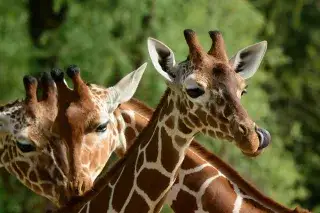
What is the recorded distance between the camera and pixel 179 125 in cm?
679

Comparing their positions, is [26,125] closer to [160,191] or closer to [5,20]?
[160,191]

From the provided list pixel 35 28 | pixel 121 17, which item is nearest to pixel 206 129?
pixel 121 17

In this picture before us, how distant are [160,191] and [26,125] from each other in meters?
1.47

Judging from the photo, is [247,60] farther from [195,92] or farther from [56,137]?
[56,137]

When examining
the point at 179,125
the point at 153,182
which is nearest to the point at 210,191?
the point at 153,182

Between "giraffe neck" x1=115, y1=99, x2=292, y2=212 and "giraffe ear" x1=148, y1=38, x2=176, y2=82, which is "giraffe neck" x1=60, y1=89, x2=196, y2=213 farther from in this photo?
"giraffe neck" x1=115, y1=99, x2=292, y2=212

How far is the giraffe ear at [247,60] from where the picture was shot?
6980mm

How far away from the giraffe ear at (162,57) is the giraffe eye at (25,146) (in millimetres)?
1457

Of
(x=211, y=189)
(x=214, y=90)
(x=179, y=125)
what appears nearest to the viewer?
(x=214, y=90)

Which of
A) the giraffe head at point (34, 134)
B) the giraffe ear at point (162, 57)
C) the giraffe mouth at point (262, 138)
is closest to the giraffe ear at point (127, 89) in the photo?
the giraffe head at point (34, 134)

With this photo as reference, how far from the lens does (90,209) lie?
23.5 ft

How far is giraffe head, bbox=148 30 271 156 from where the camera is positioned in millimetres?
6414

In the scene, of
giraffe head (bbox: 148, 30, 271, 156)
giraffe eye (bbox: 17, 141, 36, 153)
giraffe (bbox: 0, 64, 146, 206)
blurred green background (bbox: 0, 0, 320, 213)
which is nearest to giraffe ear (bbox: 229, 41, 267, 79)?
giraffe head (bbox: 148, 30, 271, 156)

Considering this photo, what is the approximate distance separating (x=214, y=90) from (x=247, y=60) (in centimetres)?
59
